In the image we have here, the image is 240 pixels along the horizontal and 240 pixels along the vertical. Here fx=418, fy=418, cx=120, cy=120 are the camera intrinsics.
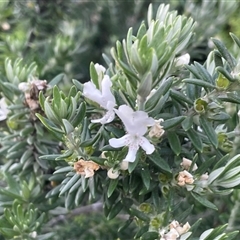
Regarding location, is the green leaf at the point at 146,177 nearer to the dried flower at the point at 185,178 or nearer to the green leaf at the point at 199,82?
the dried flower at the point at 185,178

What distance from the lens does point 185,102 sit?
84cm

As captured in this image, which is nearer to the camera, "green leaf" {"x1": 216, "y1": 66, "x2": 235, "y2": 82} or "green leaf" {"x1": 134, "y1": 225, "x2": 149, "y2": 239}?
"green leaf" {"x1": 216, "y1": 66, "x2": 235, "y2": 82}

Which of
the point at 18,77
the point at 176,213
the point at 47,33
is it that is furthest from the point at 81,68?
the point at 176,213

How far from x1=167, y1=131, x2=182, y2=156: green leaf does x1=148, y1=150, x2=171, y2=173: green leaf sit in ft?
0.10

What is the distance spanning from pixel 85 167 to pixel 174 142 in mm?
181

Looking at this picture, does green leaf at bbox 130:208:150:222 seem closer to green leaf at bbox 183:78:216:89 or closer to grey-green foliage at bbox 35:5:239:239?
grey-green foliage at bbox 35:5:239:239

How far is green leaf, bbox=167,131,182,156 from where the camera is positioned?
2.66 ft

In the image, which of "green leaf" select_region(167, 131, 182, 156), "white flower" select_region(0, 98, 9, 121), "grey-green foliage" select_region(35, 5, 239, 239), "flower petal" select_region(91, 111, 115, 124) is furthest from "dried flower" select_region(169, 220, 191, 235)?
"white flower" select_region(0, 98, 9, 121)

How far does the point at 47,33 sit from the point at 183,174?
1200mm

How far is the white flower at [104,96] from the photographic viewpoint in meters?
0.78

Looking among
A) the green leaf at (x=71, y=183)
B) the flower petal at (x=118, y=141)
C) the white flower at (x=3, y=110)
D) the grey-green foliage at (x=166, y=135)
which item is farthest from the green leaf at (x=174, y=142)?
the white flower at (x=3, y=110)

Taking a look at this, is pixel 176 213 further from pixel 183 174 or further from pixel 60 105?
pixel 60 105

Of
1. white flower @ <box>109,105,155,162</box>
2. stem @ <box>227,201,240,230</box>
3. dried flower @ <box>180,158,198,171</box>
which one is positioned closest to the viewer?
white flower @ <box>109,105,155,162</box>

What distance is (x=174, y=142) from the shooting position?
82 centimetres
